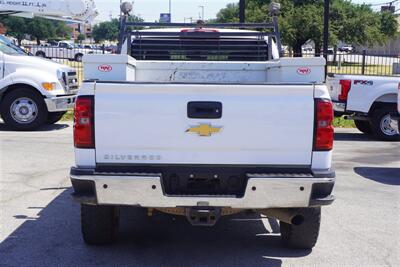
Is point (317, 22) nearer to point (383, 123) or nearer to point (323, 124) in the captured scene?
point (383, 123)

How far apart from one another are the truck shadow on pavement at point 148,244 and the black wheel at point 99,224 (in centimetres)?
10

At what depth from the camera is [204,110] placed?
4641 mm

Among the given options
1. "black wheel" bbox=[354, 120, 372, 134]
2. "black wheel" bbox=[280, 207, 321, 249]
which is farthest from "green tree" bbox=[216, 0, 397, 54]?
"black wheel" bbox=[280, 207, 321, 249]

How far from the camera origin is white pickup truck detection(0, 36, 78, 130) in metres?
12.6

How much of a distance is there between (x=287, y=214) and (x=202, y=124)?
3.66 feet

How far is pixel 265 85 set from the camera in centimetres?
466

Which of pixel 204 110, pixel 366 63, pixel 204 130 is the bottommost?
pixel 366 63

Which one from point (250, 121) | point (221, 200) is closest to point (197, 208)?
point (221, 200)

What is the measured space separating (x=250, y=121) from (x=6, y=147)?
23.9ft

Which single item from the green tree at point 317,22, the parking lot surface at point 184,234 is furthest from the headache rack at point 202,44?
the green tree at point 317,22

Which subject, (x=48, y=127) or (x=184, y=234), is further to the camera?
(x=48, y=127)

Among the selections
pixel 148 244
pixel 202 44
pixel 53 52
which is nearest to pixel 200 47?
pixel 202 44

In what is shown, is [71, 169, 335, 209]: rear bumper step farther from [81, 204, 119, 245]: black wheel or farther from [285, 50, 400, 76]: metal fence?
[285, 50, 400, 76]: metal fence

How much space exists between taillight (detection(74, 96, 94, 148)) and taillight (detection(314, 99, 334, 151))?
1.73 meters
